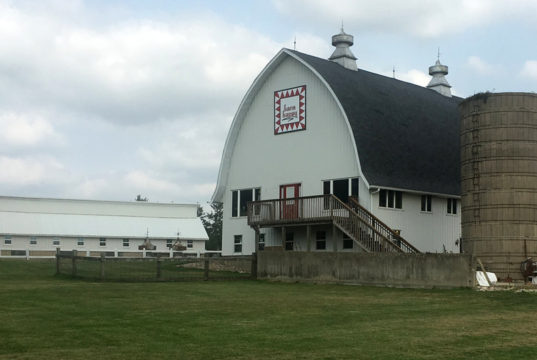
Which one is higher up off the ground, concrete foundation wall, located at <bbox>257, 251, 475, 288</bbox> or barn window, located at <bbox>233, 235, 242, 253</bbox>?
barn window, located at <bbox>233, 235, 242, 253</bbox>

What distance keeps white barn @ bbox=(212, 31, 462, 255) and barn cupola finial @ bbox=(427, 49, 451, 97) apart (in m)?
8.71

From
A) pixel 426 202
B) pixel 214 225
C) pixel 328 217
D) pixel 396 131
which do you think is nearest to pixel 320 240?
pixel 328 217

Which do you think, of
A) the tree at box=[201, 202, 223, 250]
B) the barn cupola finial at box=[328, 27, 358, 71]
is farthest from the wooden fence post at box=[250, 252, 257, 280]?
the tree at box=[201, 202, 223, 250]

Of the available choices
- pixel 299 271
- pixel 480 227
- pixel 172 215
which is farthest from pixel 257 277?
pixel 172 215

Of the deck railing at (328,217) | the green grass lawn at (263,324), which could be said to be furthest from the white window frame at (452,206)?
the green grass lawn at (263,324)

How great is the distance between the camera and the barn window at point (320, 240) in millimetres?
37594

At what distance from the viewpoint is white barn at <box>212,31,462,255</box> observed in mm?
36031

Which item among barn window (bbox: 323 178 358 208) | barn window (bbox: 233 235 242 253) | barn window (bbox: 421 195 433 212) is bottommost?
→ barn window (bbox: 233 235 242 253)

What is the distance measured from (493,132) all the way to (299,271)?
364 inches

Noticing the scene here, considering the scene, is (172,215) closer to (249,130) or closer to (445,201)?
(249,130)

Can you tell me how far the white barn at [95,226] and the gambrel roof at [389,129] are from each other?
26089mm

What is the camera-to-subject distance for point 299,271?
1134 inches

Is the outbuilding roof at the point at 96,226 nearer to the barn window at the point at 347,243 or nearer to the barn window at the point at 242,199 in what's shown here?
the barn window at the point at 242,199

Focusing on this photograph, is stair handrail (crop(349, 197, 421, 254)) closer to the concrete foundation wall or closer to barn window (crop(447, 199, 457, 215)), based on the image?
the concrete foundation wall
